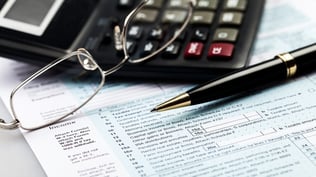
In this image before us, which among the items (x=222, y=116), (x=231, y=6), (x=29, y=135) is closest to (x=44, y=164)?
(x=29, y=135)

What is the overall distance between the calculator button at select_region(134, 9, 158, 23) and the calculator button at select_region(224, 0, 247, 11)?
3.1 inches

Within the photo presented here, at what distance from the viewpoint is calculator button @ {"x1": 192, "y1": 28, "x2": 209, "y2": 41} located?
584 millimetres

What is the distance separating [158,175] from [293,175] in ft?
0.34

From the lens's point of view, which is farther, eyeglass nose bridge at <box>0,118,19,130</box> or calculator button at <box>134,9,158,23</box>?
calculator button at <box>134,9,158,23</box>

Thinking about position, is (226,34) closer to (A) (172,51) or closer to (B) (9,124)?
(A) (172,51)

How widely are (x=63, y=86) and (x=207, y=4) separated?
181mm

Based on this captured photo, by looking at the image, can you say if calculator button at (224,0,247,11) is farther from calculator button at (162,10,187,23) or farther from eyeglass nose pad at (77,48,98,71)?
eyeglass nose pad at (77,48,98,71)

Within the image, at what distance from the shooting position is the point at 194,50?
565mm

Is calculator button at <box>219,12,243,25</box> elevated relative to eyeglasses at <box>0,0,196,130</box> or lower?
elevated

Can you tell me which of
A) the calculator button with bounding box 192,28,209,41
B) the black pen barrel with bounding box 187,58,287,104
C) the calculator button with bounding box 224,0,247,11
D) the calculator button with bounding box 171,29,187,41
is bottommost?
the black pen barrel with bounding box 187,58,287,104

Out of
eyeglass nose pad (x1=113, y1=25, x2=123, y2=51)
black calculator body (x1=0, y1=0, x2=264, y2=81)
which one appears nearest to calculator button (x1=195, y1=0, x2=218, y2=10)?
black calculator body (x1=0, y1=0, x2=264, y2=81)

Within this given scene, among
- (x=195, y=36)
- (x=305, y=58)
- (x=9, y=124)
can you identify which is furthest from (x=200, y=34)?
(x=9, y=124)

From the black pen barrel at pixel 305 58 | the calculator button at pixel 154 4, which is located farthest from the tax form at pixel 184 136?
the calculator button at pixel 154 4

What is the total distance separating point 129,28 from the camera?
24.0 inches
